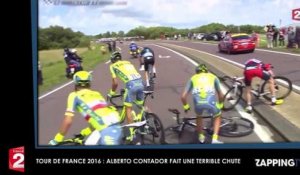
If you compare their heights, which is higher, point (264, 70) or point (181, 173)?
point (264, 70)

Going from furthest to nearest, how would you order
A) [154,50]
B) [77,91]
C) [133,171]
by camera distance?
[154,50] → [133,171] → [77,91]

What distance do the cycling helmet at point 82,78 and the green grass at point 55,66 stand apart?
10.5 inches

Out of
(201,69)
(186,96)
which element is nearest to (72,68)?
(186,96)

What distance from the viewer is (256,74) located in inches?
283

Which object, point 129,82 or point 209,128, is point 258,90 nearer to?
point 209,128

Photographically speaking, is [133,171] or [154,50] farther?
[154,50]

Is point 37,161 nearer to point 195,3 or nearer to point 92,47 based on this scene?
point 92,47

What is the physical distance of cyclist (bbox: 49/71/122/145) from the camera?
635 centimetres

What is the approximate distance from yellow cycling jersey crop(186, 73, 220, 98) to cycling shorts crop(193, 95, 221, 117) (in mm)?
61

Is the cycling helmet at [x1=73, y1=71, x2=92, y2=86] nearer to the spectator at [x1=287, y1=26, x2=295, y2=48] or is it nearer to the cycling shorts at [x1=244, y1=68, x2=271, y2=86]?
the cycling shorts at [x1=244, y1=68, x2=271, y2=86]

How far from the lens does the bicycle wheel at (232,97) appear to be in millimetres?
7059

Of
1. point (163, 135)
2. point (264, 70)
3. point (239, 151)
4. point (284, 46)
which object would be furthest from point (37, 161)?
point (284, 46)

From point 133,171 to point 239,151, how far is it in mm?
1498

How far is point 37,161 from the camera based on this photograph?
7129mm
